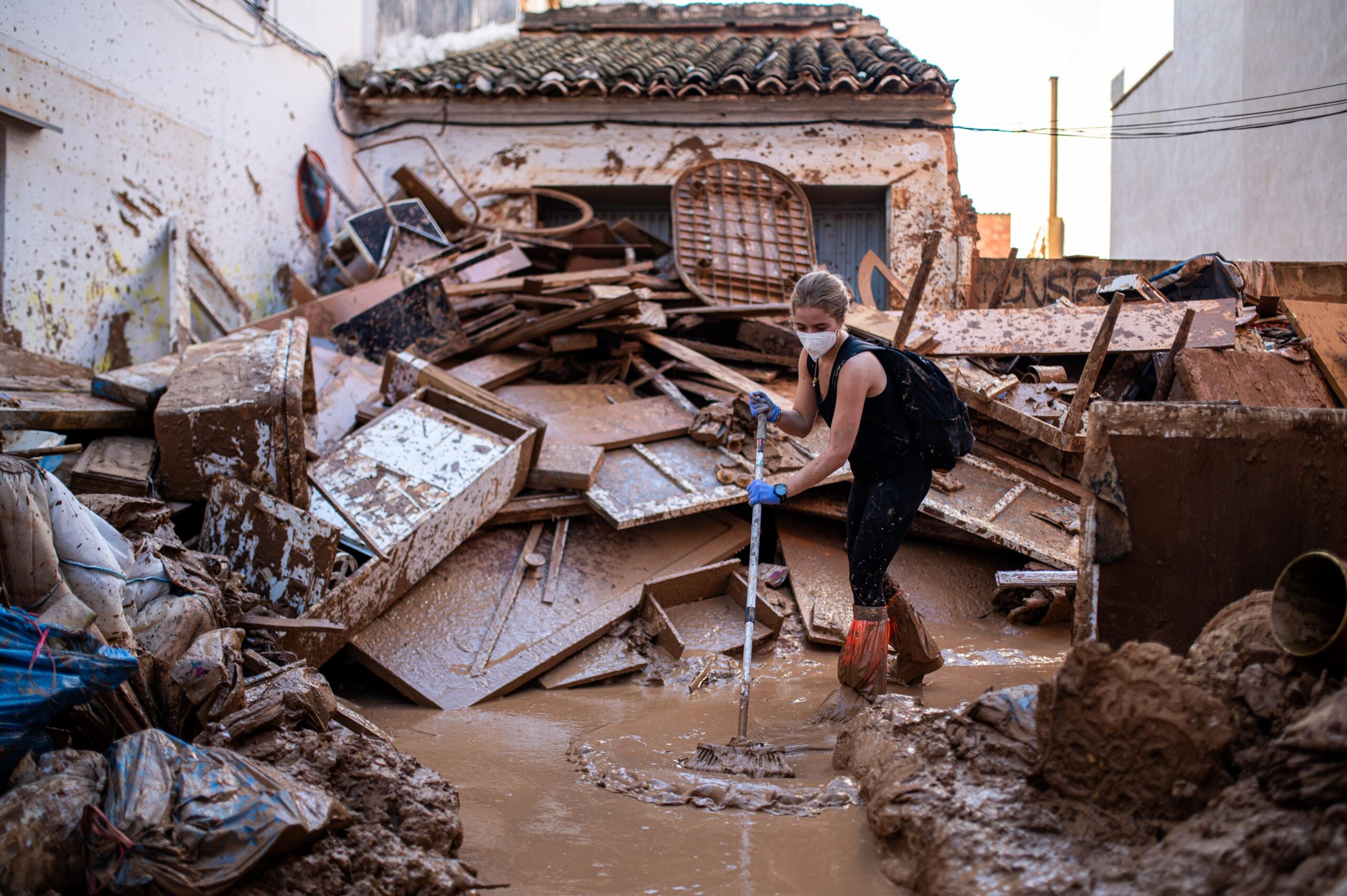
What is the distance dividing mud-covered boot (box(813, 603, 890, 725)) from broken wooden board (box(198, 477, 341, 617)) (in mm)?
2233

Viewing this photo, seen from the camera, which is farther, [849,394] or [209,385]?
[209,385]

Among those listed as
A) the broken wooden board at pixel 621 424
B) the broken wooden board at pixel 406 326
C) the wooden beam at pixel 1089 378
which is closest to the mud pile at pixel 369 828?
the broken wooden board at pixel 621 424

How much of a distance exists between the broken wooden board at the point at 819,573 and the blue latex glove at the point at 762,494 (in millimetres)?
1275

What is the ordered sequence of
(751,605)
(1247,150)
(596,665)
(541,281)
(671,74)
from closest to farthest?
(751,605) < (596,665) < (541,281) < (671,74) < (1247,150)

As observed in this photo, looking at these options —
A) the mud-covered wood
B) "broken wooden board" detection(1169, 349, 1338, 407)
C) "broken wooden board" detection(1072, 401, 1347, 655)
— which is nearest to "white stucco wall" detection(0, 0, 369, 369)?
the mud-covered wood

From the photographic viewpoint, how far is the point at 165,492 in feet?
13.9

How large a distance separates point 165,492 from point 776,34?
38.6 ft

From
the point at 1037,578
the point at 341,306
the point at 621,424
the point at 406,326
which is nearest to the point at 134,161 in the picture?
the point at 341,306

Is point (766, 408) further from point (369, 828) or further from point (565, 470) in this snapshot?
point (369, 828)

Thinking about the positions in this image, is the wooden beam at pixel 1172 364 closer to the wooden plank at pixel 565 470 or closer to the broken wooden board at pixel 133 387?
the wooden plank at pixel 565 470

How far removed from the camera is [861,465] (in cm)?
374

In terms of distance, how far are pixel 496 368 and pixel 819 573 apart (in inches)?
115

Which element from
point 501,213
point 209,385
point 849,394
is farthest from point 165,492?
point 501,213

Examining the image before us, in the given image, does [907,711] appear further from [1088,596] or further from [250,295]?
[250,295]
